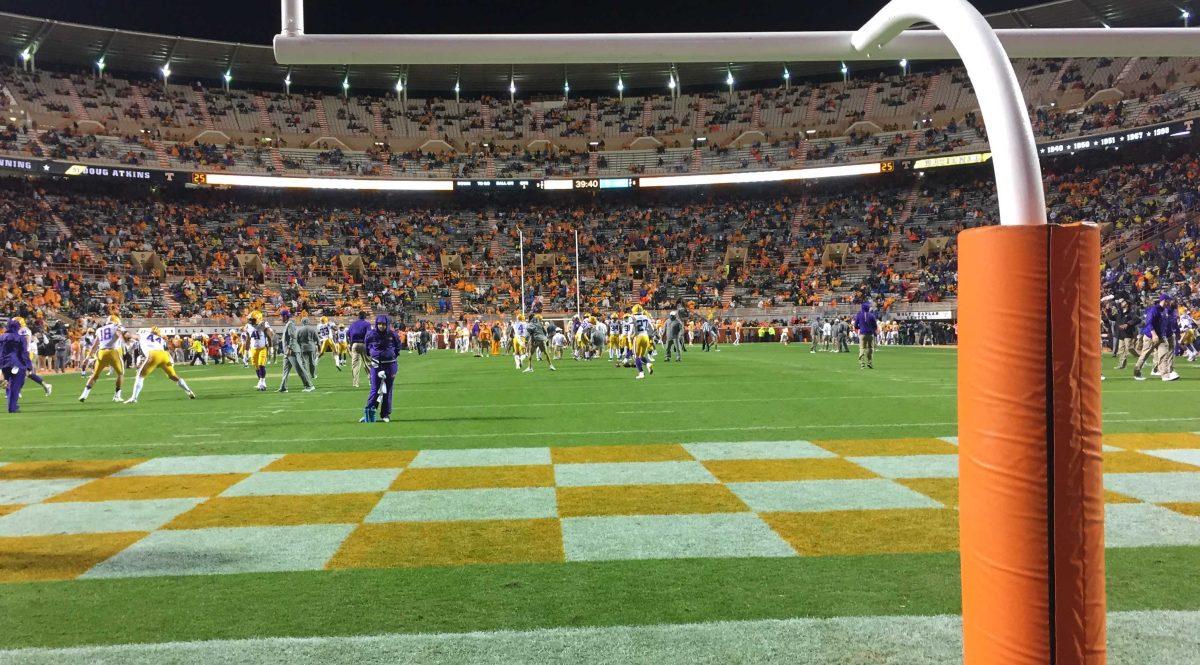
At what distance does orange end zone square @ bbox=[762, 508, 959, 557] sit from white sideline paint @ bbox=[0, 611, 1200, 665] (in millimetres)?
1247

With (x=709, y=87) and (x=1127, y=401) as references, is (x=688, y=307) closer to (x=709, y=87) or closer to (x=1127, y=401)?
(x=709, y=87)

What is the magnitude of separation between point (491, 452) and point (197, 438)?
4.26m

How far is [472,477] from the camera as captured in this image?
7.45m

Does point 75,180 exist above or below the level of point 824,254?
above

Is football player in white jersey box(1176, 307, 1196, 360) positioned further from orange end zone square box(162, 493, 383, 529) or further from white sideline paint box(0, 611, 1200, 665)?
orange end zone square box(162, 493, 383, 529)

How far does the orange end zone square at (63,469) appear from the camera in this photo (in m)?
7.85

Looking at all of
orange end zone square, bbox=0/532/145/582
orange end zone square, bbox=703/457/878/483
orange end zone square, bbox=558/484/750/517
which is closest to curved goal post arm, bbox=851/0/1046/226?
orange end zone square, bbox=558/484/750/517

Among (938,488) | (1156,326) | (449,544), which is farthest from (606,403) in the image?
(1156,326)

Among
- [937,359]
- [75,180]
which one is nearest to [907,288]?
[937,359]

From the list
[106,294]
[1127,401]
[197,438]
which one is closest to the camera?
[197,438]

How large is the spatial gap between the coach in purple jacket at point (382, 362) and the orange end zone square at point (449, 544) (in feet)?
19.7

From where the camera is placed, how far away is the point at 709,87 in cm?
6088

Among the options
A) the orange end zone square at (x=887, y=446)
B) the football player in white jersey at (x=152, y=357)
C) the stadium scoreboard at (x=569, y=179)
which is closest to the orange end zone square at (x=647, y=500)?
the orange end zone square at (x=887, y=446)

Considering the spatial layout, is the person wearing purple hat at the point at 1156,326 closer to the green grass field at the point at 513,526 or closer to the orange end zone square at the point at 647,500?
the green grass field at the point at 513,526
